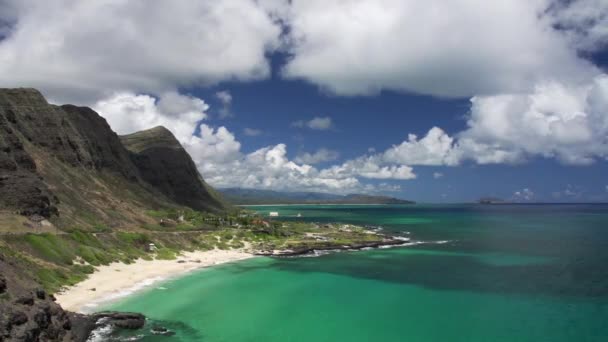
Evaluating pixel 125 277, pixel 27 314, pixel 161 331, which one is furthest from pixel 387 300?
pixel 27 314

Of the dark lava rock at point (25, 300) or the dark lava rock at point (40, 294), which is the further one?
the dark lava rock at point (40, 294)

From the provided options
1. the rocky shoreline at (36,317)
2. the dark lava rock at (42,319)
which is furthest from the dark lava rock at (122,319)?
the dark lava rock at (42,319)

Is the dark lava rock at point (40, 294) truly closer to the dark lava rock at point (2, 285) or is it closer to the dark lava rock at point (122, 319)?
the dark lava rock at point (2, 285)

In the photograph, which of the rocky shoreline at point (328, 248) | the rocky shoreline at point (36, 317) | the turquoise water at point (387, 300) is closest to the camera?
the rocky shoreline at point (36, 317)

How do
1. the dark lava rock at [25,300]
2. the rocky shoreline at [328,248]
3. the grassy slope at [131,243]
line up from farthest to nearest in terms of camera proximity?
the rocky shoreline at [328,248], the grassy slope at [131,243], the dark lava rock at [25,300]

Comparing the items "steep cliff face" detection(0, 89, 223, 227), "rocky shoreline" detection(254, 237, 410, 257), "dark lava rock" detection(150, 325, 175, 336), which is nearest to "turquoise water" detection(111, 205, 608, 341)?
"dark lava rock" detection(150, 325, 175, 336)
